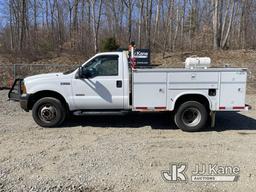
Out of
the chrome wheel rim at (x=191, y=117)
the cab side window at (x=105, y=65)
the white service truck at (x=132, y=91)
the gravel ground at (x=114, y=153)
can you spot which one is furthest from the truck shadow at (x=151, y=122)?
the cab side window at (x=105, y=65)

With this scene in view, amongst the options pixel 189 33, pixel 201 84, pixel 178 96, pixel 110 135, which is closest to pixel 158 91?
pixel 178 96

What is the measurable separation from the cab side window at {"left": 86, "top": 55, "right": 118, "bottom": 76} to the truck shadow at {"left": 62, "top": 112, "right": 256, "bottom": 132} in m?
1.35

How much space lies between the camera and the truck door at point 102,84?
26.2 feet

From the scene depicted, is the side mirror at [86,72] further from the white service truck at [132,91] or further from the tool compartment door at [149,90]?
the tool compartment door at [149,90]

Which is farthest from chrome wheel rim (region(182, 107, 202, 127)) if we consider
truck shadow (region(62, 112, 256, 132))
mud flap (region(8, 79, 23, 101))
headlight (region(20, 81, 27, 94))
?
mud flap (region(8, 79, 23, 101))

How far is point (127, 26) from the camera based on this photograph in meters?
34.8

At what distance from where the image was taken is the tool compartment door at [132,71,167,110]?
7742 millimetres

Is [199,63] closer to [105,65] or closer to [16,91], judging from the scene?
[105,65]

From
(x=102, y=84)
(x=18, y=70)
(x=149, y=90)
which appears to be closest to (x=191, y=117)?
(x=149, y=90)

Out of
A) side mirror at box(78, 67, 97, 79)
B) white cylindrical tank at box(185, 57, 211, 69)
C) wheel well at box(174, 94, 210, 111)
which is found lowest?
wheel well at box(174, 94, 210, 111)

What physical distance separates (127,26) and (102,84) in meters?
27.8

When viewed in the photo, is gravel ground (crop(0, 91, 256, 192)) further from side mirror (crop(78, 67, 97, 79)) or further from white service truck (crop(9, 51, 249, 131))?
side mirror (crop(78, 67, 97, 79))

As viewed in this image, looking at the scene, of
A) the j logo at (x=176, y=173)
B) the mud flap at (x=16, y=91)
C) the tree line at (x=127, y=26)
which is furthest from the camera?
the tree line at (x=127, y=26)

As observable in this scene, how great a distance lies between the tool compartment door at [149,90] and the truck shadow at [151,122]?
2.44ft
